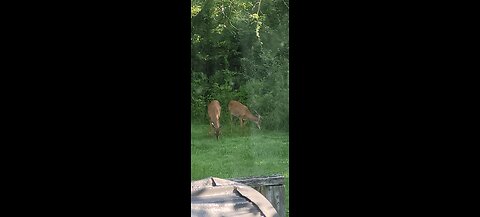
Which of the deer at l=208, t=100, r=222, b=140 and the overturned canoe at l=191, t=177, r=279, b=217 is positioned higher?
the deer at l=208, t=100, r=222, b=140

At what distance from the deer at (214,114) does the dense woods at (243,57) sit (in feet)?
0.07

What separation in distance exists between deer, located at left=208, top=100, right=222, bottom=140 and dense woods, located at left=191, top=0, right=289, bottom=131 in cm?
2

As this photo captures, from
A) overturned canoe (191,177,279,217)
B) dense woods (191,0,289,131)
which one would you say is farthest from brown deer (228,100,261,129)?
overturned canoe (191,177,279,217)

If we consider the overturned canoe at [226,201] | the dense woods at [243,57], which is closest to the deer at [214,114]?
the dense woods at [243,57]

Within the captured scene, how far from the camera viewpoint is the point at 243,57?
2459 millimetres

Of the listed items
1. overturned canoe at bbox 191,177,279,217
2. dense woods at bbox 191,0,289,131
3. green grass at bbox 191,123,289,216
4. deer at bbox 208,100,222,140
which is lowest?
overturned canoe at bbox 191,177,279,217

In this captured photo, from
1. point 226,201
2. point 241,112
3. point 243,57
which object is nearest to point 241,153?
point 241,112

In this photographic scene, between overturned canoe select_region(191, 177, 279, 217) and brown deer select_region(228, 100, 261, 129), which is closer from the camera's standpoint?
overturned canoe select_region(191, 177, 279, 217)

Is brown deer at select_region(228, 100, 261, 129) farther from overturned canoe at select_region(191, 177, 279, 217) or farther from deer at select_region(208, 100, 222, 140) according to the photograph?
overturned canoe at select_region(191, 177, 279, 217)

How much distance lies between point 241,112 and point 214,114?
0.12m

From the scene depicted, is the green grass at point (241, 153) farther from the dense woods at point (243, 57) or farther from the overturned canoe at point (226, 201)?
Result: the overturned canoe at point (226, 201)

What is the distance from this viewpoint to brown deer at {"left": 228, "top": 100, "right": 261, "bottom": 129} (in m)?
2.40

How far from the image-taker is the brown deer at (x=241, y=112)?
2.40 metres
